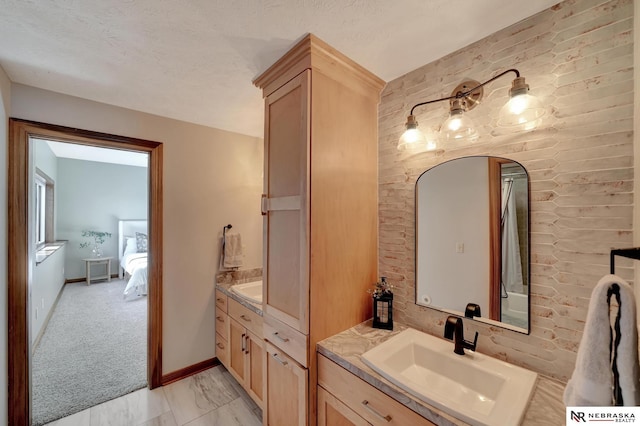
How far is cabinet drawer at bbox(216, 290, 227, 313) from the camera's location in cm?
232

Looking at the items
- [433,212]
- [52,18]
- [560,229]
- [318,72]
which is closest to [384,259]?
[433,212]

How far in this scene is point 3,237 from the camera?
1571mm

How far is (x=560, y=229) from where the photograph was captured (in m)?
1.03

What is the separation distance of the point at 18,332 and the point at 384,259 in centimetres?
246

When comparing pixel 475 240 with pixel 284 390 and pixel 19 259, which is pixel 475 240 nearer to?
pixel 284 390

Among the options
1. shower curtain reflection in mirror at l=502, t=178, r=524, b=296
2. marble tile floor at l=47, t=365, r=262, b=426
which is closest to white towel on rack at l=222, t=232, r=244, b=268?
marble tile floor at l=47, t=365, r=262, b=426

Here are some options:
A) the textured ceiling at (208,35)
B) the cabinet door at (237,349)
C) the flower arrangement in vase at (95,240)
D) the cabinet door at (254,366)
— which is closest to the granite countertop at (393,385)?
the cabinet door at (254,366)

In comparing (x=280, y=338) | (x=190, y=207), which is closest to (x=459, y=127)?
(x=280, y=338)

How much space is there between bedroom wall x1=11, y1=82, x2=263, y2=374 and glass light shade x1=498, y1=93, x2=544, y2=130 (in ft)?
7.46

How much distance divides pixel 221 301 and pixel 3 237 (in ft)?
4.89

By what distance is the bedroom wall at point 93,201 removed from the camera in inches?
206

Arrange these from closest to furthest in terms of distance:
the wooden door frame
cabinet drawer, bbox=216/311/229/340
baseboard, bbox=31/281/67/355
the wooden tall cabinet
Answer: the wooden tall cabinet, the wooden door frame, cabinet drawer, bbox=216/311/229/340, baseboard, bbox=31/281/67/355

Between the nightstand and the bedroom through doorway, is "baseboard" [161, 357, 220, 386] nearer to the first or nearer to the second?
the bedroom through doorway

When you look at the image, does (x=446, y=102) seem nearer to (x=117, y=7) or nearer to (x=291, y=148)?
(x=291, y=148)
